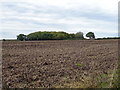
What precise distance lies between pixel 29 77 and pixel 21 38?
159ft

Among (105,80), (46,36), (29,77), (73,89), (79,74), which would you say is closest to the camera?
(73,89)

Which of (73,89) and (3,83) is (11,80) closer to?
(3,83)

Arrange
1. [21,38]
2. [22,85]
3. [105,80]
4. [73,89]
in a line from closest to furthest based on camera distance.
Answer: [73,89] → [22,85] → [105,80] → [21,38]

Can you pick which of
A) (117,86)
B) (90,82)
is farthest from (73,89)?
(117,86)

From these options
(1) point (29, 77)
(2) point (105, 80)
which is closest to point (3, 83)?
(1) point (29, 77)

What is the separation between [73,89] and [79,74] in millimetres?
2532

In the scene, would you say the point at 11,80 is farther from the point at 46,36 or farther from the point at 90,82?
the point at 46,36

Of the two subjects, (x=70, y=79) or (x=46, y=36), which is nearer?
(x=70, y=79)

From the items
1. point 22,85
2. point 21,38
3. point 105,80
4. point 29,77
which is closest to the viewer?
point 22,85

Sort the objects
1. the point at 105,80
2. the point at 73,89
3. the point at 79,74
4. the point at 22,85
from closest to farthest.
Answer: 1. the point at 73,89
2. the point at 22,85
3. the point at 105,80
4. the point at 79,74

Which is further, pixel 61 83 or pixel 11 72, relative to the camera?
pixel 11 72

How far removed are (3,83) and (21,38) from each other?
4919 cm

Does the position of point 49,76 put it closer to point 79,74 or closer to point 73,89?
point 79,74

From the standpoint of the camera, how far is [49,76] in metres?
8.59
